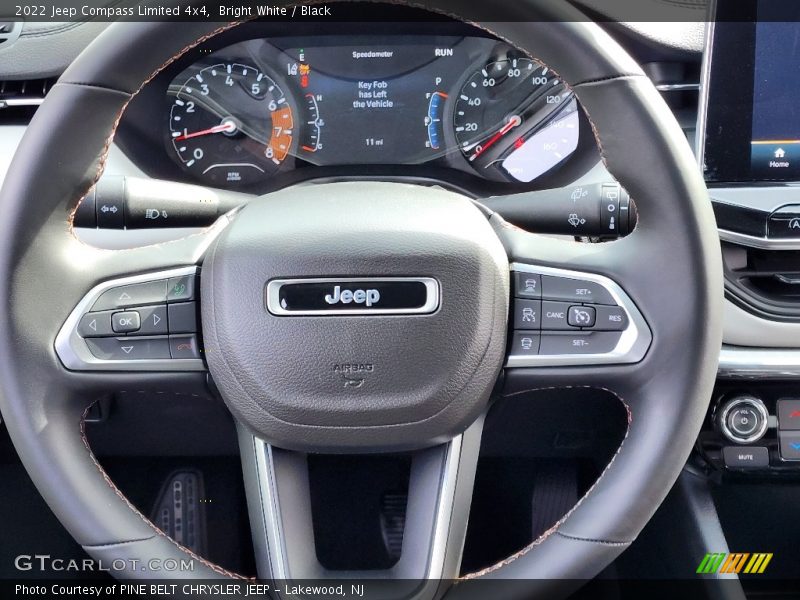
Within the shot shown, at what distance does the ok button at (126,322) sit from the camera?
1069 millimetres

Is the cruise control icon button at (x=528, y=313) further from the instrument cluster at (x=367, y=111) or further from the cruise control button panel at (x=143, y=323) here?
the instrument cluster at (x=367, y=111)

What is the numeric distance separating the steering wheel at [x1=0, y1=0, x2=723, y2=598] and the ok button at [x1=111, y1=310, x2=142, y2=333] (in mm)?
16

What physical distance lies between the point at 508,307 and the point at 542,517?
818 millimetres

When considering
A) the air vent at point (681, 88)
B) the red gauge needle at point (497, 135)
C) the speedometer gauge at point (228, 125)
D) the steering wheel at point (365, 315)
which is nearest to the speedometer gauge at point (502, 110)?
the red gauge needle at point (497, 135)

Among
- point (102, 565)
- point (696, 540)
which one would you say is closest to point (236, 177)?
point (102, 565)

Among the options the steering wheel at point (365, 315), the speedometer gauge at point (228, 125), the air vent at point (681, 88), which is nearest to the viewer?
the steering wheel at point (365, 315)

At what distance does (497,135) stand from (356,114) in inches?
9.2

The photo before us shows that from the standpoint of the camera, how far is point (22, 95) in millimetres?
1625

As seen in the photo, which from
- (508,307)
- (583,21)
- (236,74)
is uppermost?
(583,21)

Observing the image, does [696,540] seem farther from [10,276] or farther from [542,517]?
[10,276]

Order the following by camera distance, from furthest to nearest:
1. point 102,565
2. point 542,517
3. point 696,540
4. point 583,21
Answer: point 542,517 < point 696,540 < point 102,565 < point 583,21

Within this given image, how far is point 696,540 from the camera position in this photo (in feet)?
5.50

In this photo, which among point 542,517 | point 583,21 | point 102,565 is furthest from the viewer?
point 542,517

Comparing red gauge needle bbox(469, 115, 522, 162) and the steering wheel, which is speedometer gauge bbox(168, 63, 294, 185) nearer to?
red gauge needle bbox(469, 115, 522, 162)
